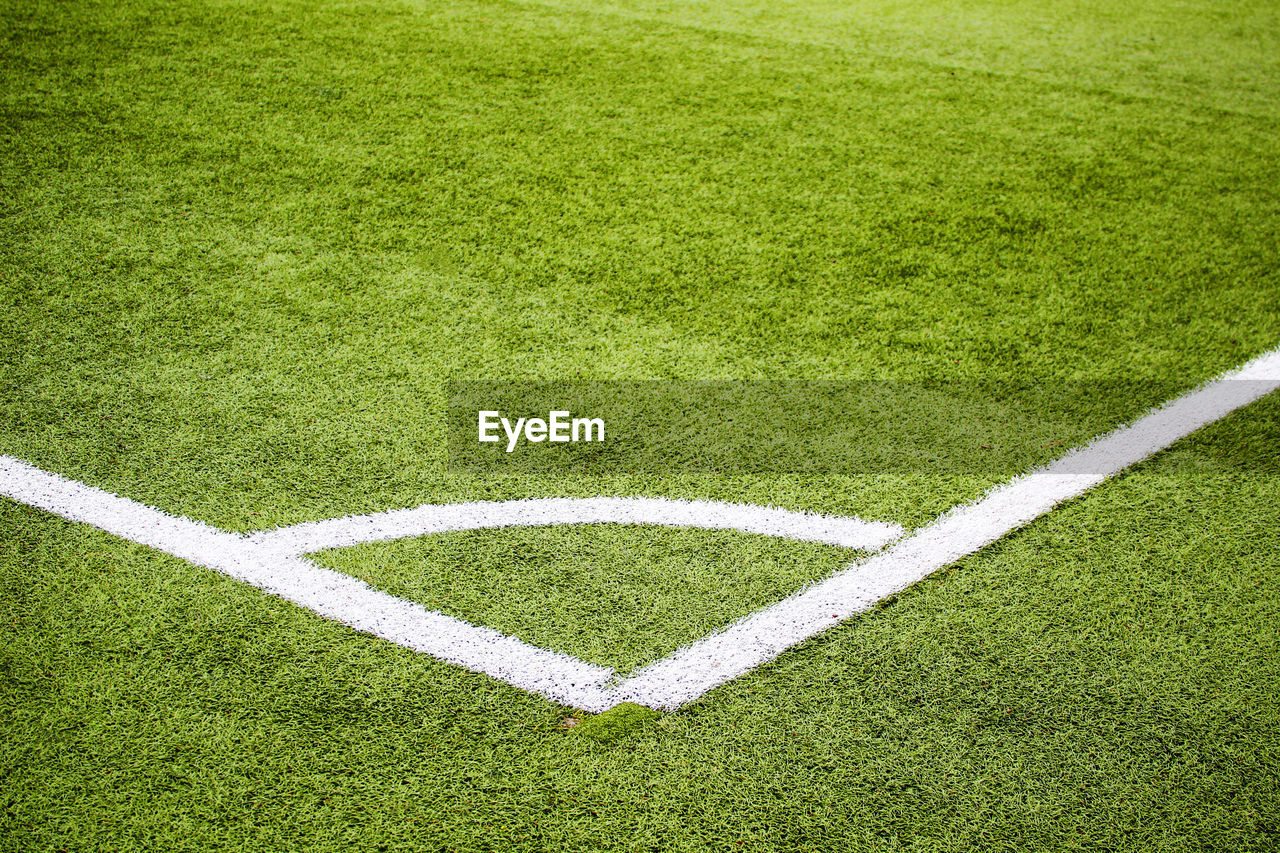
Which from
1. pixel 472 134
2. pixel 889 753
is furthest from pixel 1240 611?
pixel 472 134

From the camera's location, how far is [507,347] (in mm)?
3186

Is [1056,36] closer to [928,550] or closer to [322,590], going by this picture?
[928,550]

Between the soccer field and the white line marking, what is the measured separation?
1 cm

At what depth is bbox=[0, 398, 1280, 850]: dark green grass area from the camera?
179 centimetres

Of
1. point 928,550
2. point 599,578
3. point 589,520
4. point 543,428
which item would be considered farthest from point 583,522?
point 928,550

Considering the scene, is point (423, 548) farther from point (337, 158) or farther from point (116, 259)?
point (337, 158)

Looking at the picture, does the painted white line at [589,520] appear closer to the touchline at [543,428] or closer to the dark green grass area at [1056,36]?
the touchline at [543,428]

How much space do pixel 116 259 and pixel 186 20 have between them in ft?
9.62

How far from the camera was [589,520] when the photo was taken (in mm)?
2504

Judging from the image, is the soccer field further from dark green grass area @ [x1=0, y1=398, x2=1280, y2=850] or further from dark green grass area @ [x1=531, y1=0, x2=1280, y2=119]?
dark green grass area @ [x1=531, y1=0, x2=1280, y2=119]

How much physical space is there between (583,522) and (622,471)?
0.25 m

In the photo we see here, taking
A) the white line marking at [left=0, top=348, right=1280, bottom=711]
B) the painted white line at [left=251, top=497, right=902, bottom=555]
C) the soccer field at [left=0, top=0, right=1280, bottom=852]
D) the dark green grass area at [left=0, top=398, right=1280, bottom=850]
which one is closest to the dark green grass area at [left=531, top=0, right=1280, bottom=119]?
the soccer field at [left=0, top=0, right=1280, bottom=852]

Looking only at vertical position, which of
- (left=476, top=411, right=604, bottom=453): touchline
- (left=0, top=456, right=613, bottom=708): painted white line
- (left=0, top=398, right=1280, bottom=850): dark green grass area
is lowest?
(left=0, top=398, right=1280, bottom=850): dark green grass area

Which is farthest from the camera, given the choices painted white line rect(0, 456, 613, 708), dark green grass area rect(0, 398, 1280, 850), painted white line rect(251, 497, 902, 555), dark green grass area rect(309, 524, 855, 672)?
painted white line rect(251, 497, 902, 555)
